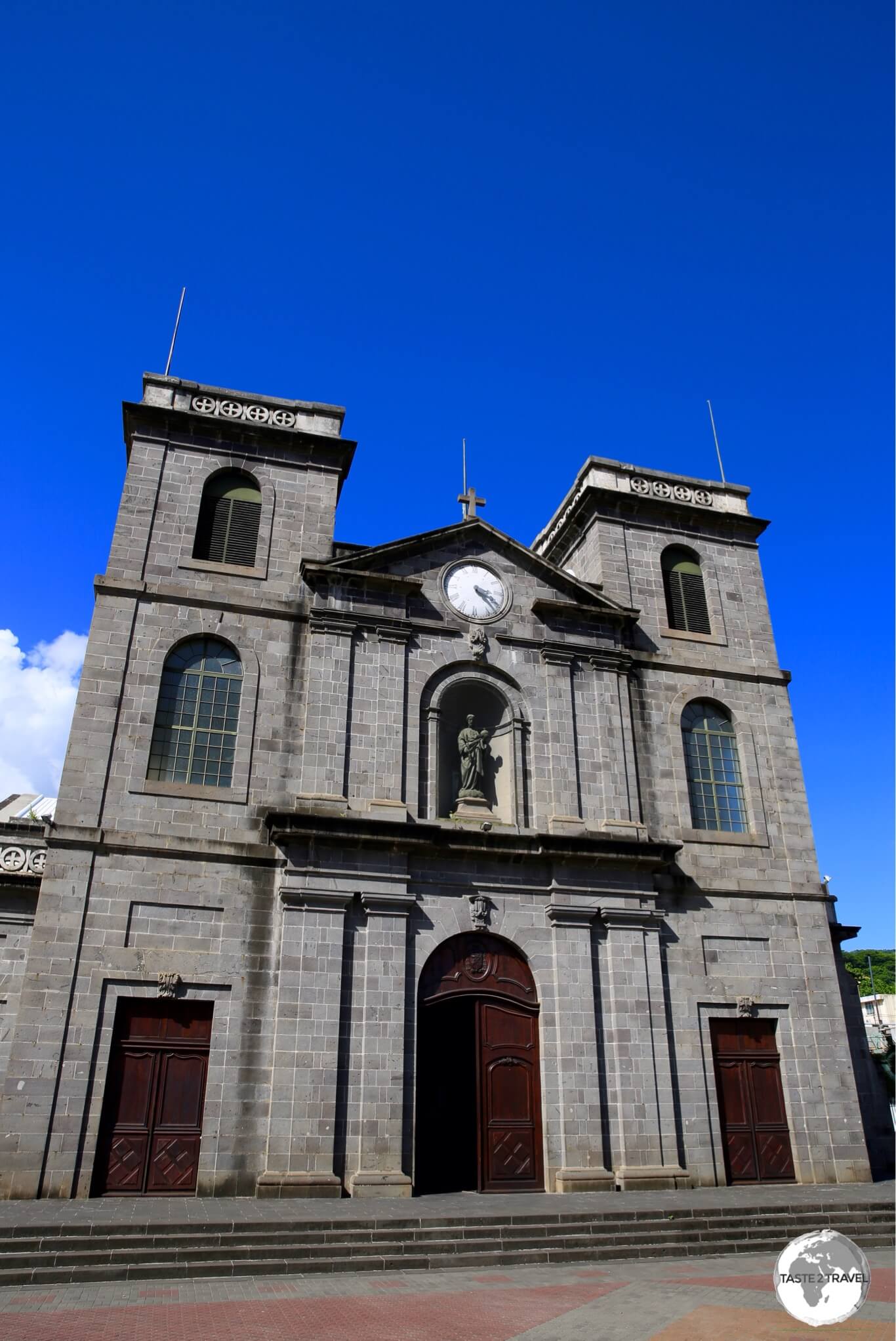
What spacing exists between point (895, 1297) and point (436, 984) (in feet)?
27.4

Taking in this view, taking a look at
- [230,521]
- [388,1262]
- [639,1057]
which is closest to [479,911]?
[639,1057]

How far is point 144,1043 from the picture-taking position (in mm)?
15430

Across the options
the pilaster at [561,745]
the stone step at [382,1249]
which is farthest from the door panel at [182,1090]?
the pilaster at [561,745]

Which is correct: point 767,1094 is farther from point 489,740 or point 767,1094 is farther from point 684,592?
point 684,592

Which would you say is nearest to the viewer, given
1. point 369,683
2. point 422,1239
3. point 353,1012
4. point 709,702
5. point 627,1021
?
point 422,1239

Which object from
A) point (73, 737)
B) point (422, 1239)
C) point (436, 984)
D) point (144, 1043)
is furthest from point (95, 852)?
point (422, 1239)

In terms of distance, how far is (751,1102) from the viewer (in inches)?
711

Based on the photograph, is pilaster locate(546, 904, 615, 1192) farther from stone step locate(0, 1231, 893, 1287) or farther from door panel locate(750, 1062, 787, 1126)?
door panel locate(750, 1062, 787, 1126)

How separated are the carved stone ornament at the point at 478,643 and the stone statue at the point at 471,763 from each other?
1527 millimetres

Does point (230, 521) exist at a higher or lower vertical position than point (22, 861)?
higher

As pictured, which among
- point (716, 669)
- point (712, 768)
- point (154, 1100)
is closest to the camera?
point (154, 1100)

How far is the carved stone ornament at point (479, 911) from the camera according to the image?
17.5 meters

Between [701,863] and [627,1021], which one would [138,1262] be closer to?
[627,1021]

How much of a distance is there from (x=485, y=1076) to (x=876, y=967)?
253 feet
